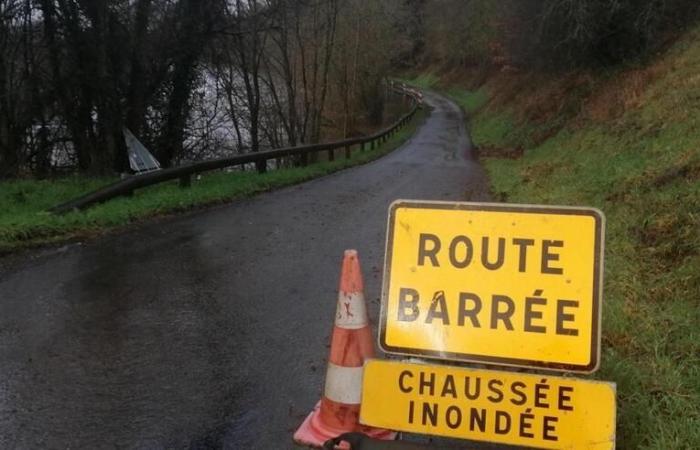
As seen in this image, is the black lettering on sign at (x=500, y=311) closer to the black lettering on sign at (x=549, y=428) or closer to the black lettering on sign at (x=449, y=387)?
the black lettering on sign at (x=449, y=387)

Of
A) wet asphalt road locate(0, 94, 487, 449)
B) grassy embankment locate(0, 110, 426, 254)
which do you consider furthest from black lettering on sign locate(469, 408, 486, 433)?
grassy embankment locate(0, 110, 426, 254)

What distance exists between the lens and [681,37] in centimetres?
2056

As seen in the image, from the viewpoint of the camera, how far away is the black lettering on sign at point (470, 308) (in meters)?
3.57

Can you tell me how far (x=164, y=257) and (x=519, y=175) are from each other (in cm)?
1031

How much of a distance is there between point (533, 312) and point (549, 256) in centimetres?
29

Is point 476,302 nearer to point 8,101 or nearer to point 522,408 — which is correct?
point 522,408

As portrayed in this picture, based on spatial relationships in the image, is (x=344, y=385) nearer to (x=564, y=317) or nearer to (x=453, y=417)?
(x=453, y=417)

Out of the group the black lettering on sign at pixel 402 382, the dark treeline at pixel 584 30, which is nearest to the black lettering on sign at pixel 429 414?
the black lettering on sign at pixel 402 382

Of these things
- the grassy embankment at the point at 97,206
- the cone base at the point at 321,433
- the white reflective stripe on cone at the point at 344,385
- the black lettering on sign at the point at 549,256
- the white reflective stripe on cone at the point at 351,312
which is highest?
the black lettering on sign at the point at 549,256

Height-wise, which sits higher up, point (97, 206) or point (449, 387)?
point (97, 206)

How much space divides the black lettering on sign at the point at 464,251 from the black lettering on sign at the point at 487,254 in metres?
0.06

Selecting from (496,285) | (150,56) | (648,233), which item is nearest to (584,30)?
(150,56)

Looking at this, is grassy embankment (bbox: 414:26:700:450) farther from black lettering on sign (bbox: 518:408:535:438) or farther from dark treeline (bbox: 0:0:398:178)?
dark treeline (bbox: 0:0:398:178)

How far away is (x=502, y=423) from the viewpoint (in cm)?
331
